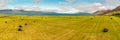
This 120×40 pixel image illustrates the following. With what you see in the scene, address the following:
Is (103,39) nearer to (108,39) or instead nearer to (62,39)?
(108,39)

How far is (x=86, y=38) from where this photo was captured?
5622cm

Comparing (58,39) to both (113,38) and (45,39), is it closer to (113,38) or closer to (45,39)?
(45,39)

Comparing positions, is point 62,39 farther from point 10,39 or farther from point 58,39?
point 10,39

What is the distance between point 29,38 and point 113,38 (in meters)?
21.5

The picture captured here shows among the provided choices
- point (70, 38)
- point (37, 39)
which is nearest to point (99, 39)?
point (70, 38)

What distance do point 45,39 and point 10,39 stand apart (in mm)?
8789

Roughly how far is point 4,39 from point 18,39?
348cm

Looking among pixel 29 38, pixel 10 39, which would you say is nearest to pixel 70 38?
pixel 29 38

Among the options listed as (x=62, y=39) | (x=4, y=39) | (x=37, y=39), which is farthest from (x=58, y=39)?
(x=4, y=39)

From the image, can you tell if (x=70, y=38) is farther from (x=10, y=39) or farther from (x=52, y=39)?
(x=10, y=39)

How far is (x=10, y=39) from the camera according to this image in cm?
5541

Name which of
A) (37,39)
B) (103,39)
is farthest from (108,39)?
(37,39)

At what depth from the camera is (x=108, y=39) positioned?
55.0 meters

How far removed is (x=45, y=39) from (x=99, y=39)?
1350 cm
